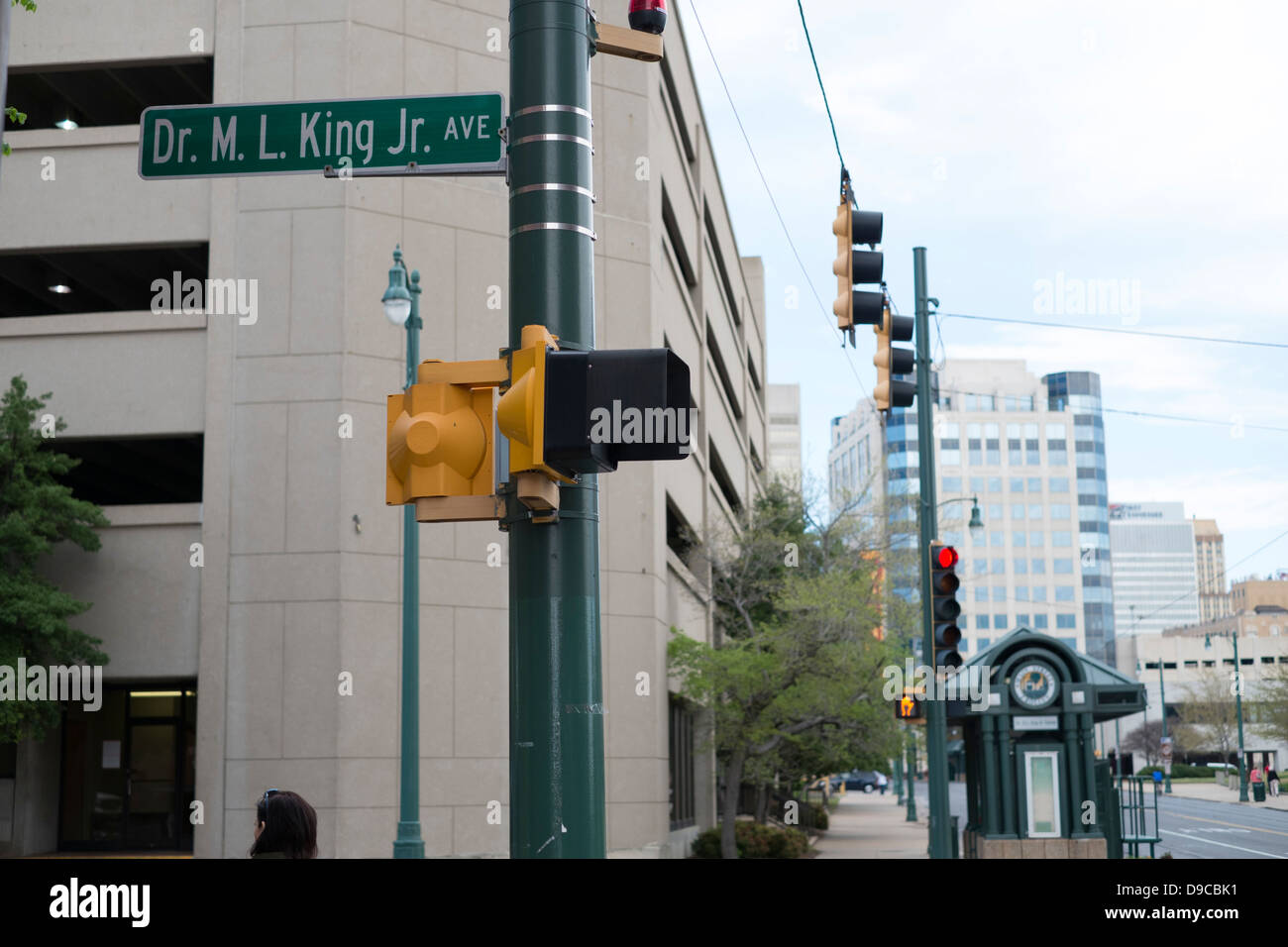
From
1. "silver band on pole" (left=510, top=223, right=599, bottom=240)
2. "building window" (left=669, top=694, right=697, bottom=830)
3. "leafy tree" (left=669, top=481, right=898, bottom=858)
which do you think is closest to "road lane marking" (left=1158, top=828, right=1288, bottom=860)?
"leafy tree" (left=669, top=481, right=898, bottom=858)

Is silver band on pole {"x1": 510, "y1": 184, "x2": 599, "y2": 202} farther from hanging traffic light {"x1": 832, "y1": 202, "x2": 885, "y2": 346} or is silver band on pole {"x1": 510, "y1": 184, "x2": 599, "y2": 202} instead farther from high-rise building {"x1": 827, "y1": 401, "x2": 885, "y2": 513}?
high-rise building {"x1": 827, "y1": 401, "x2": 885, "y2": 513}

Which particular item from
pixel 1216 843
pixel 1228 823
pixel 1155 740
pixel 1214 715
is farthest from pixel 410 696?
pixel 1155 740

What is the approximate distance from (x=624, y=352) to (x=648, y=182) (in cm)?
2366

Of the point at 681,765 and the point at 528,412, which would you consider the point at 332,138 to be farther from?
the point at 681,765

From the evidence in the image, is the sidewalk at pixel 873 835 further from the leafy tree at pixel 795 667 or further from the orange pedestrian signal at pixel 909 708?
the orange pedestrian signal at pixel 909 708

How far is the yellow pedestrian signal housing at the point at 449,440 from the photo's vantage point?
14.2 feet

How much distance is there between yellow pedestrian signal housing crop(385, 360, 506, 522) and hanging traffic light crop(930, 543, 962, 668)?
10.5 m

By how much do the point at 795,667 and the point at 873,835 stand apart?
1731 centimetres

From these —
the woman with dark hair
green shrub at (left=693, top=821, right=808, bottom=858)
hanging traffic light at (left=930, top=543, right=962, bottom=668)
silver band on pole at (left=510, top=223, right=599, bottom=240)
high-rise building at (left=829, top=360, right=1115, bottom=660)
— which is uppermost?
high-rise building at (left=829, top=360, right=1115, bottom=660)

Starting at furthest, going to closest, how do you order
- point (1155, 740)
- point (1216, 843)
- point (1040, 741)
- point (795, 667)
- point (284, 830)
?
1. point (1155, 740)
2. point (1216, 843)
3. point (795, 667)
4. point (1040, 741)
5. point (284, 830)

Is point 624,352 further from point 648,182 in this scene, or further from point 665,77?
point 665,77

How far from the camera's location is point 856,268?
11492 mm

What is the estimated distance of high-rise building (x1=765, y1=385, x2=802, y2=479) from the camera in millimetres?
162125

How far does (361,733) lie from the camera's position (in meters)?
21.4
